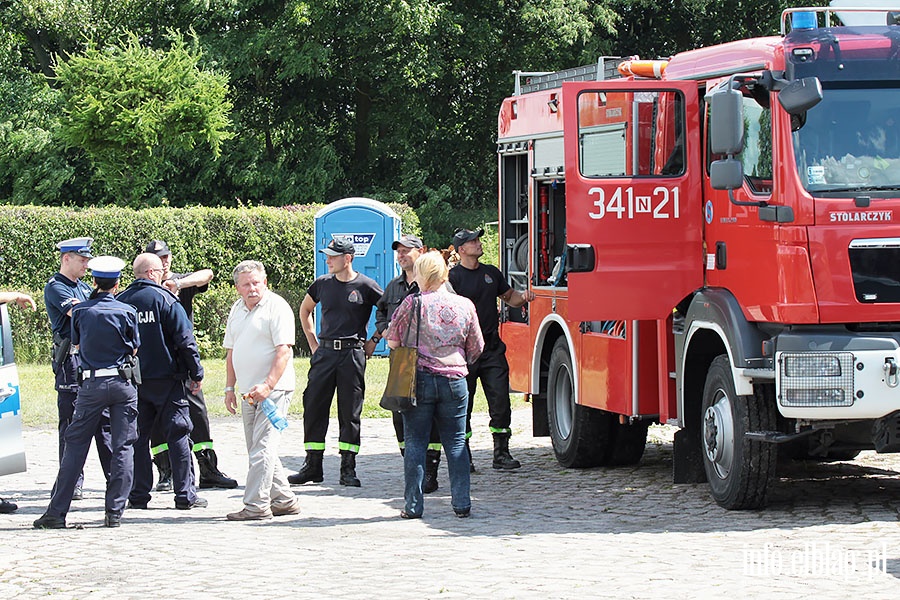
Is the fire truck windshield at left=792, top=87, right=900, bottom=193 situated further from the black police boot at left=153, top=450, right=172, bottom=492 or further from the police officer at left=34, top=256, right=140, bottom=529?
the black police boot at left=153, top=450, right=172, bottom=492

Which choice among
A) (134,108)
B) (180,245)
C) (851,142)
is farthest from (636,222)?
(134,108)

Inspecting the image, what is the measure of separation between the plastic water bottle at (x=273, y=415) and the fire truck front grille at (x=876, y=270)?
3.80m

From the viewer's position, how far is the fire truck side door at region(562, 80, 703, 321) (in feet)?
32.6

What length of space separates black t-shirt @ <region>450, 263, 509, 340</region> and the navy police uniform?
2.52m

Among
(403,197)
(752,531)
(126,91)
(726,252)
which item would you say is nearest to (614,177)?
(726,252)

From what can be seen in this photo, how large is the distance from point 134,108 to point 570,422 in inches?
636

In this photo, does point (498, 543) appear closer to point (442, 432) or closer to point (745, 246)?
point (442, 432)

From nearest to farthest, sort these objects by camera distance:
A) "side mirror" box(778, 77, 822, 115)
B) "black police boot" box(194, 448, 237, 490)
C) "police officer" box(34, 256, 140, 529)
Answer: "side mirror" box(778, 77, 822, 115)
"police officer" box(34, 256, 140, 529)
"black police boot" box(194, 448, 237, 490)

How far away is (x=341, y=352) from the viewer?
11.2 m

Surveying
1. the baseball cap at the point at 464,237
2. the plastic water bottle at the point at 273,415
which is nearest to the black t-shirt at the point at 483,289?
the baseball cap at the point at 464,237

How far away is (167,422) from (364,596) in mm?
3613

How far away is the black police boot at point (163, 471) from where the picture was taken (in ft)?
36.5

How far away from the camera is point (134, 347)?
9633 millimetres

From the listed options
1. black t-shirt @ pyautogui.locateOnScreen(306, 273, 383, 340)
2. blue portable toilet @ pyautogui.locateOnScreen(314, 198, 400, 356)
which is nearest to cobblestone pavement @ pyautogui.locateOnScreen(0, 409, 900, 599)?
black t-shirt @ pyautogui.locateOnScreen(306, 273, 383, 340)
